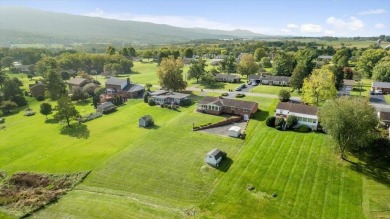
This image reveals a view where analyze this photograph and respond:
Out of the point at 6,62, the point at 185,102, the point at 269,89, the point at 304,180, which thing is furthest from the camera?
the point at 6,62

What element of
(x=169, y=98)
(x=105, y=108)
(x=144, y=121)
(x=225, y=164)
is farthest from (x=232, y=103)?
(x=105, y=108)

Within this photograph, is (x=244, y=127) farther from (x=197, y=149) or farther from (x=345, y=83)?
(x=345, y=83)

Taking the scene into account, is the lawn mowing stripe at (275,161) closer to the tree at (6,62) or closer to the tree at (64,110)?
the tree at (64,110)

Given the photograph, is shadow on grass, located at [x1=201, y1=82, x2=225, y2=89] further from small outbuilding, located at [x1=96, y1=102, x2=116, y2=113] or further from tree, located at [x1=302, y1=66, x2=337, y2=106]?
small outbuilding, located at [x1=96, y1=102, x2=116, y2=113]

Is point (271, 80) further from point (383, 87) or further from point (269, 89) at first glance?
point (383, 87)

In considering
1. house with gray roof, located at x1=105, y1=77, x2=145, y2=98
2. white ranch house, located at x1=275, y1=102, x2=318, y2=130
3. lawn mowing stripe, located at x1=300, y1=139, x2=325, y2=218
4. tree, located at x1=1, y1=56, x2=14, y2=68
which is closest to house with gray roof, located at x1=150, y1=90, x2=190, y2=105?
house with gray roof, located at x1=105, y1=77, x2=145, y2=98

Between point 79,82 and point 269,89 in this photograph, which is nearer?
point 269,89

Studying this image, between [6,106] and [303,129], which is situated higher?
[303,129]
